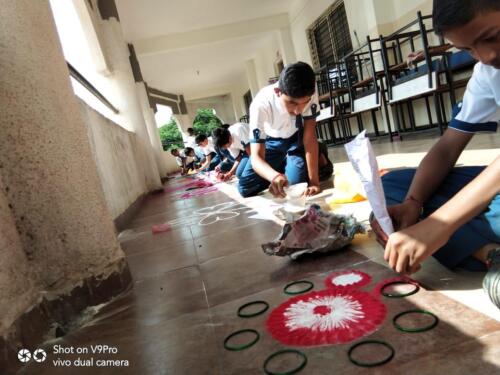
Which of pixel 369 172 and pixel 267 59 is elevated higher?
pixel 267 59

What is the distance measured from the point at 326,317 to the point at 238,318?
27 centimetres

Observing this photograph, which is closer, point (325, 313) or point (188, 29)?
point (325, 313)

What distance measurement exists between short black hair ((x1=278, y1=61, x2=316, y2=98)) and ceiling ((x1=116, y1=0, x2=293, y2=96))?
22.3ft

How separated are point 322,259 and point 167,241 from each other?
1.37m

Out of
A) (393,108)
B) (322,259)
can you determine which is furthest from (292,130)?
(393,108)

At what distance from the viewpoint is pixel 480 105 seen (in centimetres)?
120

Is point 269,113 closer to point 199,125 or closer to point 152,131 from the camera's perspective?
point 152,131

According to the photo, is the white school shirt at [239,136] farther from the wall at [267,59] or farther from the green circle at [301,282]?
the wall at [267,59]

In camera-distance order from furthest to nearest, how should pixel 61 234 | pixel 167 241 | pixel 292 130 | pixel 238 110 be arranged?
pixel 238 110, pixel 292 130, pixel 167 241, pixel 61 234

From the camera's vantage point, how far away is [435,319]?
0.91 m

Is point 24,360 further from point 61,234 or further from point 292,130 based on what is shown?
point 292,130

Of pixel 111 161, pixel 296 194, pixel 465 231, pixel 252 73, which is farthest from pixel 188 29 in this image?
pixel 465 231

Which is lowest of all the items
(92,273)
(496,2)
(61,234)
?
(92,273)

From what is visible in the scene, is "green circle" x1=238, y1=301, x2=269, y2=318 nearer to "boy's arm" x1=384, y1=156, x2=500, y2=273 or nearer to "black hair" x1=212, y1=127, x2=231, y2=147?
"boy's arm" x1=384, y1=156, x2=500, y2=273
